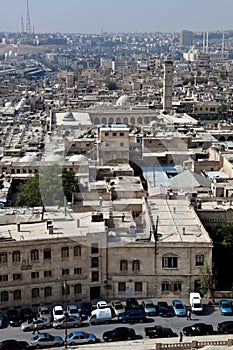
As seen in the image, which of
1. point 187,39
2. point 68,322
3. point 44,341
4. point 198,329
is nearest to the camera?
point 44,341

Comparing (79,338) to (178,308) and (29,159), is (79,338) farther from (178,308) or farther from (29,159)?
(29,159)

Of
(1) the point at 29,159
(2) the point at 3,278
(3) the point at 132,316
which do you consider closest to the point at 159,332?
(3) the point at 132,316

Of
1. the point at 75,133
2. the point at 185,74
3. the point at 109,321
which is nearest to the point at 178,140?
the point at 75,133

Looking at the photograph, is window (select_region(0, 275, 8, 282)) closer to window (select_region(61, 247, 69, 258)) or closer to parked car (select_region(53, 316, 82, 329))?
window (select_region(61, 247, 69, 258))

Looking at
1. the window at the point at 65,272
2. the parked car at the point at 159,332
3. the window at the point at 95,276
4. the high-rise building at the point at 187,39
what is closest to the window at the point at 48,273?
the window at the point at 65,272

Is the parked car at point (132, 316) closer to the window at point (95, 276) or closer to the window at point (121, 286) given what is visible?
the window at point (121, 286)

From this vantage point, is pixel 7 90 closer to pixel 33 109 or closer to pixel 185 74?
pixel 33 109
